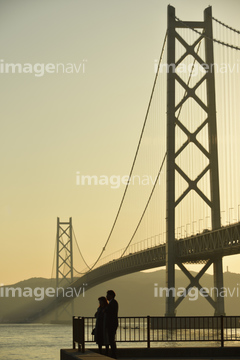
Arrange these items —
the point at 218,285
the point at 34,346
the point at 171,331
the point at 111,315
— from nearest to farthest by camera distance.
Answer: the point at 111,315, the point at 171,331, the point at 34,346, the point at 218,285

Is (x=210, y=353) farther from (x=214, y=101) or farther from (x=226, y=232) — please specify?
(x=214, y=101)

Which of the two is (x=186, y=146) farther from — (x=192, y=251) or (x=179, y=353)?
(x=179, y=353)

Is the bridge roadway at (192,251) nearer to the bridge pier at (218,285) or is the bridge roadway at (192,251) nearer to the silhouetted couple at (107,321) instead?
the bridge pier at (218,285)

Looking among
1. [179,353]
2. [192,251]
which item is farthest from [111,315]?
[192,251]

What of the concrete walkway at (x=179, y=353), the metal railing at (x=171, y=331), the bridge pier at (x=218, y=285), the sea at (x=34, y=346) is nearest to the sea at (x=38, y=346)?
the sea at (x=34, y=346)

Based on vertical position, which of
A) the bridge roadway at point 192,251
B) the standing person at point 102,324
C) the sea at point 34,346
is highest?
the bridge roadway at point 192,251
